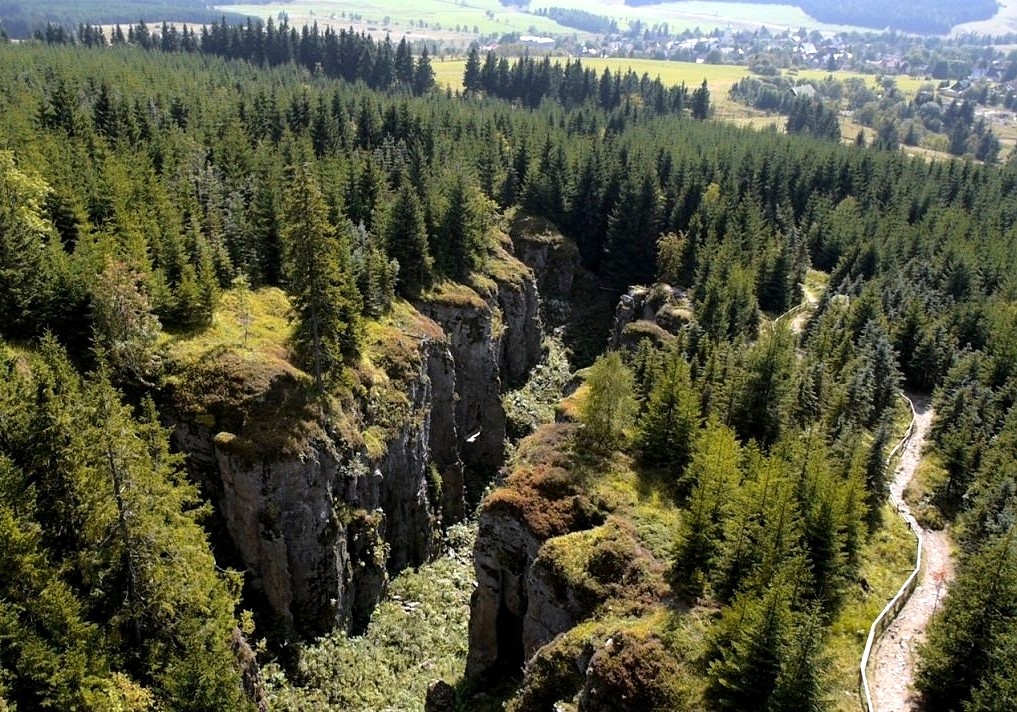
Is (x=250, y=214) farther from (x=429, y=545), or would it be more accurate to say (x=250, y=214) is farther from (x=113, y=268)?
(x=429, y=545)

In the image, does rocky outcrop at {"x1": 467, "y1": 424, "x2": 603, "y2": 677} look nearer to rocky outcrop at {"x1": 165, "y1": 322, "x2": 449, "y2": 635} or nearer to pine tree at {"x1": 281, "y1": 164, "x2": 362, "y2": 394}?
rocky outcrop at {"x1": 165, "y1": 322, "x2": 449, "y2": 635}

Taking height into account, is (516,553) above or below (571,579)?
below

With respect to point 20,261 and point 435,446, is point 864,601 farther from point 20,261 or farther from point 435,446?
point 20,261

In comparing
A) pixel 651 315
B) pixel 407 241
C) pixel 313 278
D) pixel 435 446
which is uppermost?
pixel 313 278

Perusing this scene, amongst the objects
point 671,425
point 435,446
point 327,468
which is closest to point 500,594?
point 327,468

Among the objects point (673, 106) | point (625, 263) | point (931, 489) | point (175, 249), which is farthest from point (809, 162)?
point (175, 249)

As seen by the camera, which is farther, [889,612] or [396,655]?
[396,655]

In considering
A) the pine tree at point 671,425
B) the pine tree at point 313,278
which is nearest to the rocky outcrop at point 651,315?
the pine tree at point 671,425
